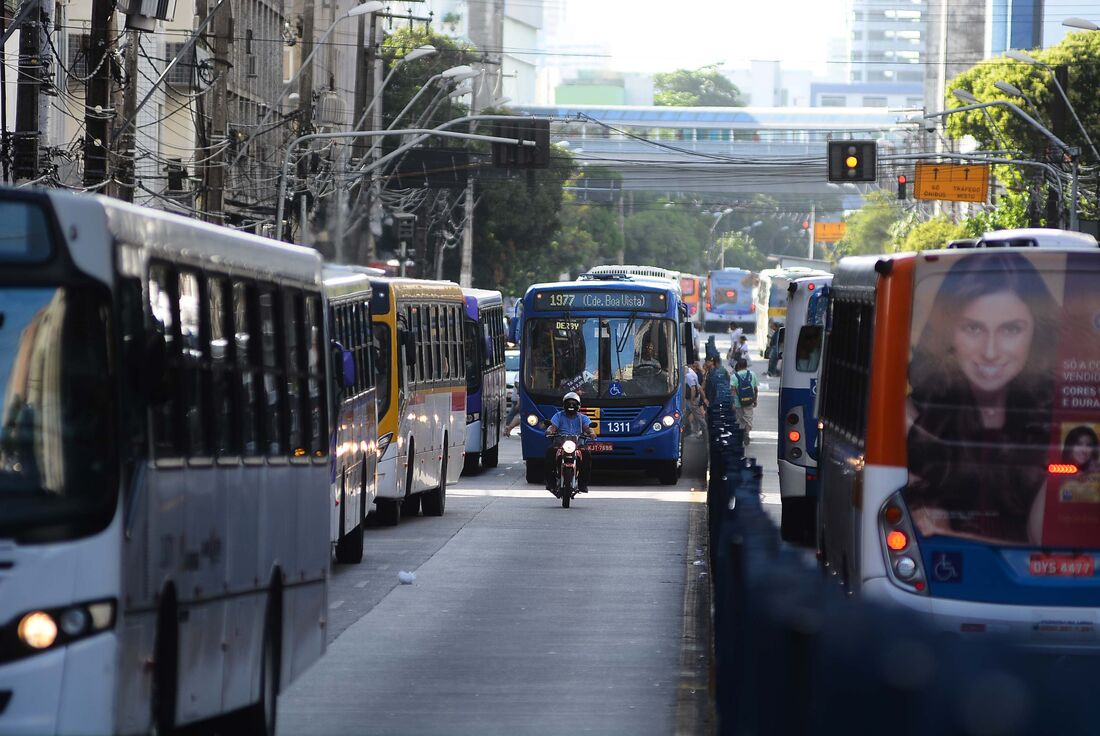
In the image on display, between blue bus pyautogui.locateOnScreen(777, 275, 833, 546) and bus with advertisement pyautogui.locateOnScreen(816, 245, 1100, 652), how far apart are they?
35.7ft

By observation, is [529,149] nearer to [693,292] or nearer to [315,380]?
[315,380]

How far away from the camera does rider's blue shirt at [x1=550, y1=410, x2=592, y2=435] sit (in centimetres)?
2712

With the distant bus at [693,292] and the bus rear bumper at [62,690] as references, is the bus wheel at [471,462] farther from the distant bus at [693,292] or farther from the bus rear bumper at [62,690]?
the distant bus at [693,292]

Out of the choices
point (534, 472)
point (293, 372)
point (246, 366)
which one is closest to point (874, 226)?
point (534, 472)

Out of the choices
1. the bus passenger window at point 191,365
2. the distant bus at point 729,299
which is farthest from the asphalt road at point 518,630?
the distant bus at point 729,299

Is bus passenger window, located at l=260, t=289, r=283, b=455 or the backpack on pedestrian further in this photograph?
the backpack on pedestrian

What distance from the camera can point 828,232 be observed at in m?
163

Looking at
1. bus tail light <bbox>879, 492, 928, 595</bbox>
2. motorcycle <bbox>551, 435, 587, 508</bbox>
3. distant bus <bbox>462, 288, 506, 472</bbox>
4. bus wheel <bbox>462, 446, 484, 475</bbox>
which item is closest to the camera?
bus tail light <bbox>879, 492, 928, 595</bbox>

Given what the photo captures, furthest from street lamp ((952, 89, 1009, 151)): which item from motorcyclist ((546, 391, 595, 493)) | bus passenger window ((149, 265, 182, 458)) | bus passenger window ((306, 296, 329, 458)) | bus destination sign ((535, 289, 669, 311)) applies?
bus passenger window ((149, 265, 182, 458))

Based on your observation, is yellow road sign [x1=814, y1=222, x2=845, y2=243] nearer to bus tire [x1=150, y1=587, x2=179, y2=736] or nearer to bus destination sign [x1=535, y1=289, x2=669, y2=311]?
bus destination sign [x1=535, y1=289, x2=669, y2=311]

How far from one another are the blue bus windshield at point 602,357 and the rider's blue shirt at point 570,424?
4.20m

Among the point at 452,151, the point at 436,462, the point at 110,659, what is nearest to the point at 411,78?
the point at 452,151

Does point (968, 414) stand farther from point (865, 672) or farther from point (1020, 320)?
point (865, 672)

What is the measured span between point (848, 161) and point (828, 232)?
120m
